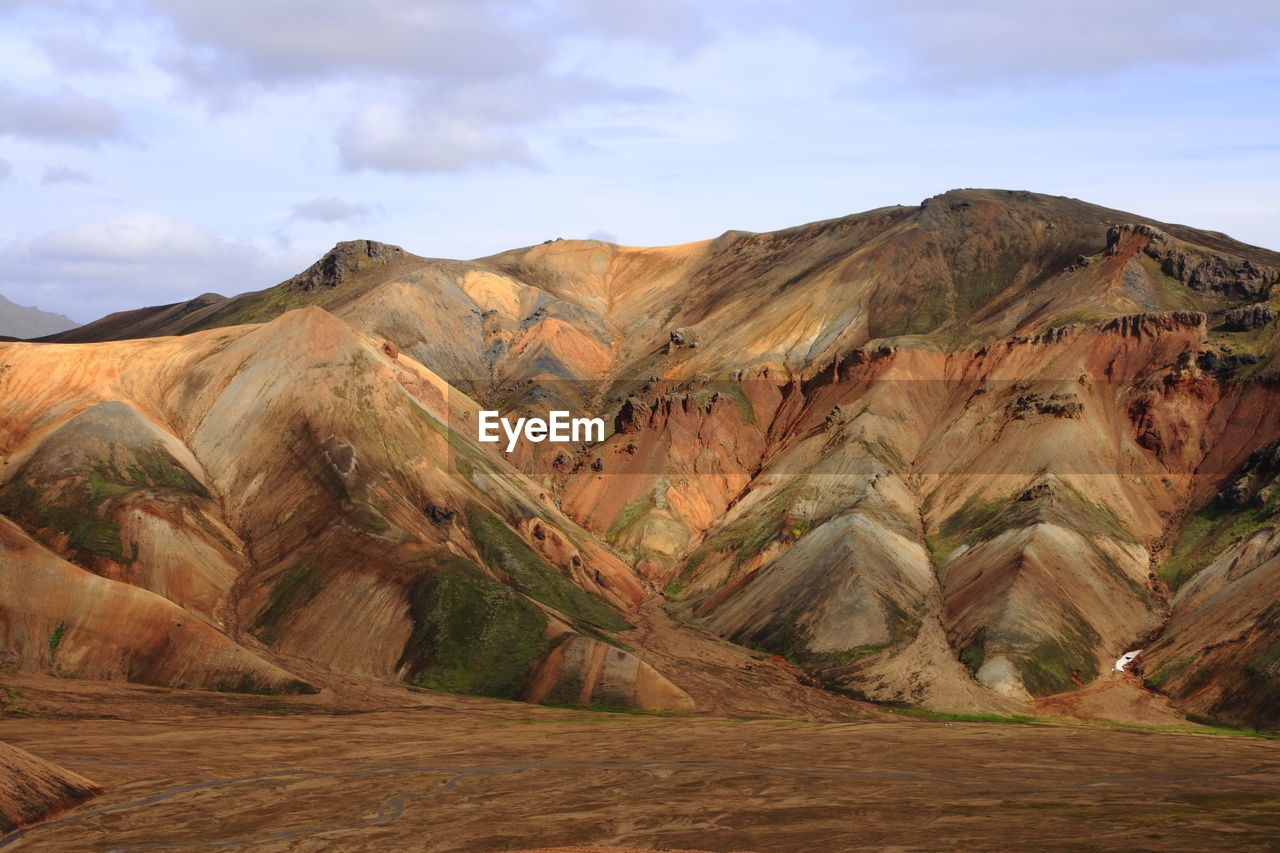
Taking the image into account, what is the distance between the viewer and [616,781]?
59.6m

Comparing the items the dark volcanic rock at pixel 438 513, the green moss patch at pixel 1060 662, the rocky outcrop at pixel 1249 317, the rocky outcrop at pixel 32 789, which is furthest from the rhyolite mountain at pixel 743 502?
the rocky outcrop at pixel 32 789

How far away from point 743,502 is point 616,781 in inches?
2501

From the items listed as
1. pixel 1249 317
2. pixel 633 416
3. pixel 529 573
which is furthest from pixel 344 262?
pixel 1249 317

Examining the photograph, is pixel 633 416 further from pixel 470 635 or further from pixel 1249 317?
pixel 1249 317

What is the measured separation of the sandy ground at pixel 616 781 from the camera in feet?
161

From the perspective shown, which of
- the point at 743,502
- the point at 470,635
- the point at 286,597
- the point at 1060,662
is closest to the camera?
the point at 1060,662

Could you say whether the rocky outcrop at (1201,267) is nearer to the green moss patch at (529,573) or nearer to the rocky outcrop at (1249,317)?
the rocky outcrop at (1249,317)

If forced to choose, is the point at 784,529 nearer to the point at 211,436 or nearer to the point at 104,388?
the point at 211,436

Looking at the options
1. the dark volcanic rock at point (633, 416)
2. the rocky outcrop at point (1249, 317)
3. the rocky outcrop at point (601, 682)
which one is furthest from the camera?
the dark volcanic rock at point (633, 416)

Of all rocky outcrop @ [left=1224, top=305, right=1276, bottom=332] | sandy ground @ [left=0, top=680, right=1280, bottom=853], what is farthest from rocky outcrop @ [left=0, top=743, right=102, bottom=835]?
rocky outcrop @ [left=1224, top=305, right=1276, bottom=332]

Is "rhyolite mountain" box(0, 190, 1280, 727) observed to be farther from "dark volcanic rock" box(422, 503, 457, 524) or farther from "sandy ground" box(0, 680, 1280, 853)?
"sandy ground" box(0, 680, 1280, 853)

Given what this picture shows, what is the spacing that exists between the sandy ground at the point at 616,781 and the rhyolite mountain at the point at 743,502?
872cm

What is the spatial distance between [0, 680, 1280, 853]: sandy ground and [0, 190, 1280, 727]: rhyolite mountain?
8.72m

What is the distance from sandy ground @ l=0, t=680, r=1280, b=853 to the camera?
161ft
